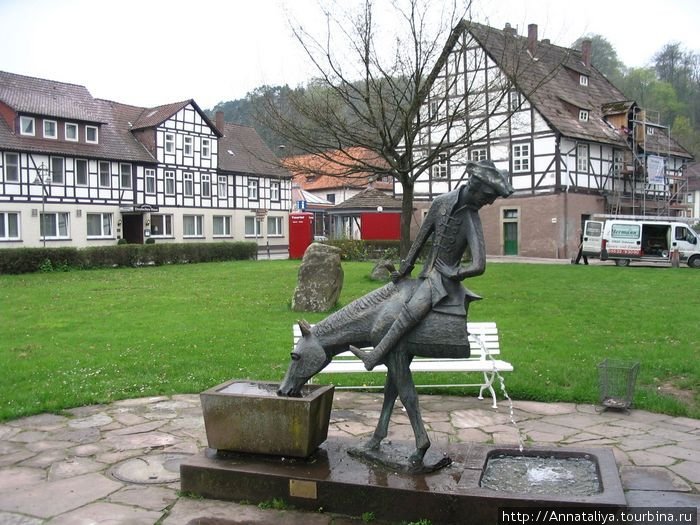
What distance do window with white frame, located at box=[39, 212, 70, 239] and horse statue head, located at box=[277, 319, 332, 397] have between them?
99.5ft

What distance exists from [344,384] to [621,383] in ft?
10.2

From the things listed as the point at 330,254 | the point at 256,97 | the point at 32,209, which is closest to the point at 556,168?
the point at 256,97

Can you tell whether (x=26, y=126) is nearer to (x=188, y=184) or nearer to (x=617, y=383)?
(x=188, y=184)

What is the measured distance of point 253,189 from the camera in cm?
4503

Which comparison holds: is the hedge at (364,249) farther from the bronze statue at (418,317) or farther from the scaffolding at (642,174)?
the bronze statue at (418,317)

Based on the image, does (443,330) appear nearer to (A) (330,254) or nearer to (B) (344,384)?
(B) (344,384)

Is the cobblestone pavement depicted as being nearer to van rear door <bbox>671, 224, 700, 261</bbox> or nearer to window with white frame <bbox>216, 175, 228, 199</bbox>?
van rear door <bbox>671, 224, 700, 261</bbox>

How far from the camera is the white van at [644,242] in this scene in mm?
27516

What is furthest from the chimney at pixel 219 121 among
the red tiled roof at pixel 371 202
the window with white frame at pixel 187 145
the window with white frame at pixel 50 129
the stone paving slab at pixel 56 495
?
the stone paving slab at pixel 56 495

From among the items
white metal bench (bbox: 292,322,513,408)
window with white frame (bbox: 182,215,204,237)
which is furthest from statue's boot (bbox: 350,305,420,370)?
window with white frame (bbox: 182,215,204,237)

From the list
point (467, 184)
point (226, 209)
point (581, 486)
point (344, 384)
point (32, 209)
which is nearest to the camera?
point (581, 486)

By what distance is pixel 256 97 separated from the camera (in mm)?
17953

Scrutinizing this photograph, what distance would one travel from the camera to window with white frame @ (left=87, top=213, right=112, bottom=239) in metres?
34.5

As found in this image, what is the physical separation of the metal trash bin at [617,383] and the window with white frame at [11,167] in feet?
100
